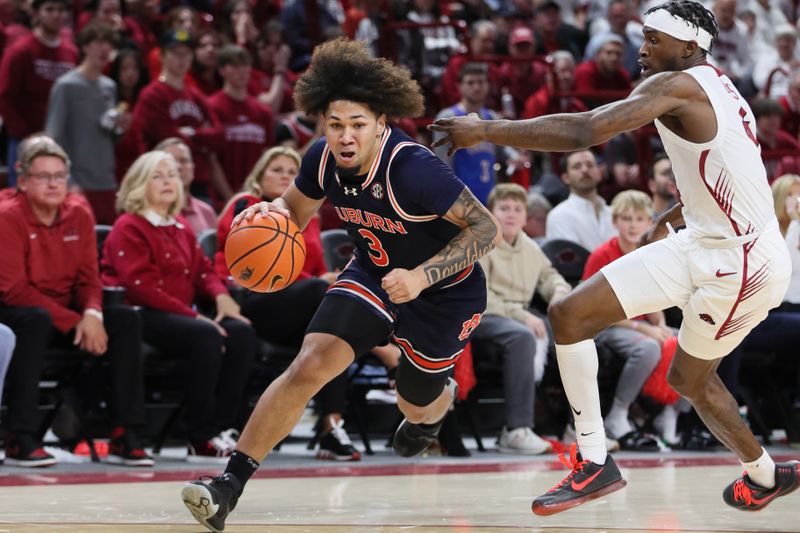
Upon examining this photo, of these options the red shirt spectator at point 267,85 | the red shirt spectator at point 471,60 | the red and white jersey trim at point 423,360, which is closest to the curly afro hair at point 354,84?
the red and white jersey trim at point 423,360

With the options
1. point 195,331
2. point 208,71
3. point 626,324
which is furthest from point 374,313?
point 208,71

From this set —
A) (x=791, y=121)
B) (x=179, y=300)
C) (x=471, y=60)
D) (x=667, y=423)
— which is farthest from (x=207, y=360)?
(x=791, y=121)

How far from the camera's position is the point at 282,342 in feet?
24.6

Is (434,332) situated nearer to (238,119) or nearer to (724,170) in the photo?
(724,170)

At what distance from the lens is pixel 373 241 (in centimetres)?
486

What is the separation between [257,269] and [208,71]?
6.46 meters

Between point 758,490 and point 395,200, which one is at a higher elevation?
point 395,200

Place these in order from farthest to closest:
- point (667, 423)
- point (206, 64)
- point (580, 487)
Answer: point (206, 64), point (667, 423), point (580, 487)

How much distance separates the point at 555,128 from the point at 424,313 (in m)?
1.09

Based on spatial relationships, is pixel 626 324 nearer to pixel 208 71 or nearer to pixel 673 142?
pixel 673 142

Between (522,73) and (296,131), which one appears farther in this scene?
(522,73)

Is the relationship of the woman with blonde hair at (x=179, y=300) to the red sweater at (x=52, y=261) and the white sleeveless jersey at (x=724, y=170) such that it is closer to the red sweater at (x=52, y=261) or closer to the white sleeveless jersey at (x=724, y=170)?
the red sweater at (x=52, y=261)

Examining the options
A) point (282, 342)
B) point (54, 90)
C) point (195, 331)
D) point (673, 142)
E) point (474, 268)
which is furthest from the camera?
point (54, 90)

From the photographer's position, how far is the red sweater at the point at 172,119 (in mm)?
9336
